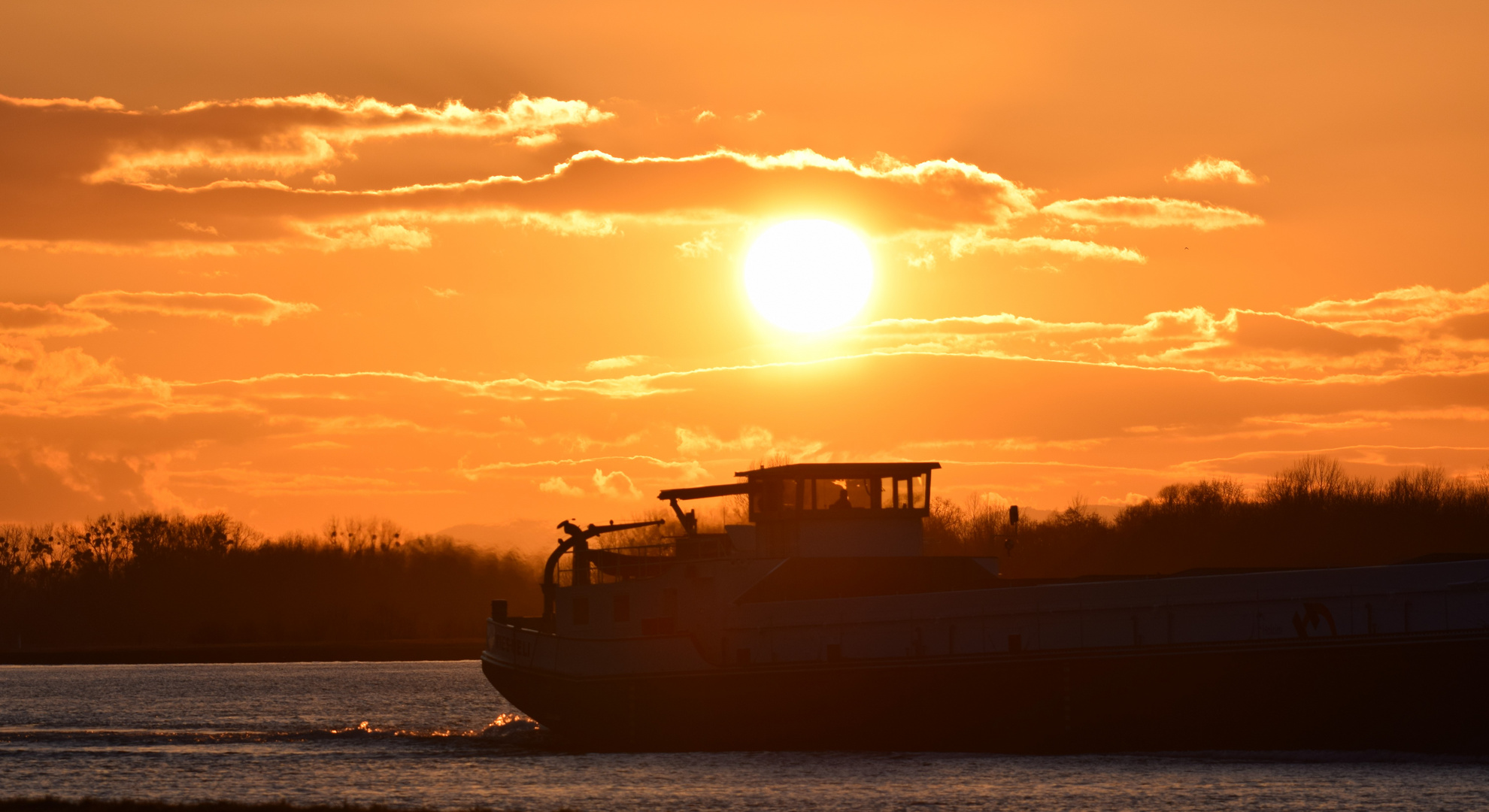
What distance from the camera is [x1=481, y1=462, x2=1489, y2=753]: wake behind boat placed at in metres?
34.7

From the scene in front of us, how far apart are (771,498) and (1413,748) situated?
17731 millimetres

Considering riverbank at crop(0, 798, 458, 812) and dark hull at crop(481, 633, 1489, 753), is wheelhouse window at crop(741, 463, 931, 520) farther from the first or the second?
riverbank at crop(0, 798, 458, 812)

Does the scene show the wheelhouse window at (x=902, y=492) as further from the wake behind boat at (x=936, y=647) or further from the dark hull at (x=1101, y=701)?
the dark hull at (x=1101, y=701)

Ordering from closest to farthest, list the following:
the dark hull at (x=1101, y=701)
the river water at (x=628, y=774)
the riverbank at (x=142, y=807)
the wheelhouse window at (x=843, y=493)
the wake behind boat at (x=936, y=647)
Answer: the riverbank at (x=142, y=807) → the river water at (x=628, y=774) → the dark hull at (x=1101, y=701) → the wake behind boat at (x=936, y=647) → the wheelhouse window at (x=843, y=493)

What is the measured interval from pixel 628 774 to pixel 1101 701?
1154cm

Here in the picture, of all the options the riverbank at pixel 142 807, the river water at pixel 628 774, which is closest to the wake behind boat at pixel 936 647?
the river water at pixel 628 774

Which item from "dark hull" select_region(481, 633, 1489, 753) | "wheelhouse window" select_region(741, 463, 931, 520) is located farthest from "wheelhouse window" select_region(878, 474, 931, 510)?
"dark hull" select_region(481, 633, 1489, 753)

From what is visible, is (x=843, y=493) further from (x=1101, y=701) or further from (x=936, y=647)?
(x=1101, y=701)

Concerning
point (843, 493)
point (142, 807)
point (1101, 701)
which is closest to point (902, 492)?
point (843, 493)

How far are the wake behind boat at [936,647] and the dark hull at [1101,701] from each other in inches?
1.8

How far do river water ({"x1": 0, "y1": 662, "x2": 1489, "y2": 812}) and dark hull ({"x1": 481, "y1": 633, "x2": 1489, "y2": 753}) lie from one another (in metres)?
0.39

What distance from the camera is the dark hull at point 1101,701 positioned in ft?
113

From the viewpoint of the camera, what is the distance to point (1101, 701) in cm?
3712

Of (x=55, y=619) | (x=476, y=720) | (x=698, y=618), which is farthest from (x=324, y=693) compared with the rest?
(x=55, y=619)
